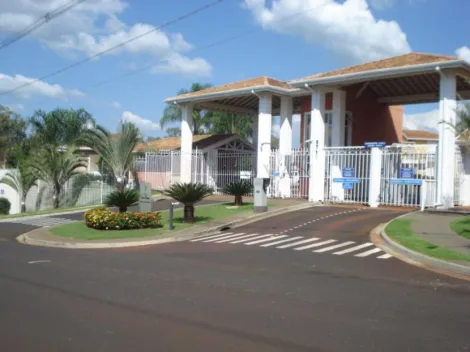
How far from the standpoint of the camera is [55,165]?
31.2m

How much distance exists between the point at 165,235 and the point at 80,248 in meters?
2.81

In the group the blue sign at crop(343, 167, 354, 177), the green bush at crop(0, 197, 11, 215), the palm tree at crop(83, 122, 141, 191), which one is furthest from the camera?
the green bush at crop(0, 197, 11, 215)

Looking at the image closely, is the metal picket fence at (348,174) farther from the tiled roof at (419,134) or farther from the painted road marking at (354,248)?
the tiled roof at (419,134)

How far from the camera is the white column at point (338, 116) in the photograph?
25.2 m

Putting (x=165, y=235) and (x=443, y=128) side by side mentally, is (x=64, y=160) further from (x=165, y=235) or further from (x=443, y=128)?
(x=443, y=128)

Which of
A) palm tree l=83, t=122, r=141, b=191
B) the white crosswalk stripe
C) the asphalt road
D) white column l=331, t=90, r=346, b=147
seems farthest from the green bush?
the asphalt road

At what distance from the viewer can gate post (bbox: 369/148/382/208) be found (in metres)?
22.9

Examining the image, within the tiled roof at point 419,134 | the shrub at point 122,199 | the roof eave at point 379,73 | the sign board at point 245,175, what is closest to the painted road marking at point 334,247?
the shrub at point 122,199

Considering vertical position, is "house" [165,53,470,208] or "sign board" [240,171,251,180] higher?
"house" [165,53,470,208]

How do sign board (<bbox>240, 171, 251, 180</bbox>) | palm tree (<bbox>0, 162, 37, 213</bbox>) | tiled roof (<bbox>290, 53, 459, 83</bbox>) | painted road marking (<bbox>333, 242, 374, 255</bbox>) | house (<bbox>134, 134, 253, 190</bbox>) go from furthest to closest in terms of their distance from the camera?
palm tree (<bbox>0, 162, 37, 213</bbox>) < house (<bbox>134, 134, 253, 190</bbox>) < sign board (<bbox>240, 171, 251, 180</bbox>) < tiled roof (<bbox>290, 53, 459, 83</bbox>) < painted road marking (<bbox>333, 242, 374, 255</bbox>)

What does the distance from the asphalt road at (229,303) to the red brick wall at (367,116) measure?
16.5m

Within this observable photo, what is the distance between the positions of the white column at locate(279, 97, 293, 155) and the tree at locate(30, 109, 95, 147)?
1311 cm

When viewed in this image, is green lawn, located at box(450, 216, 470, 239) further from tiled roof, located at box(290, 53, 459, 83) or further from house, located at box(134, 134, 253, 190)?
house, located at box(134, 134, 253, 190)

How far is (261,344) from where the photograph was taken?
18.1ft
